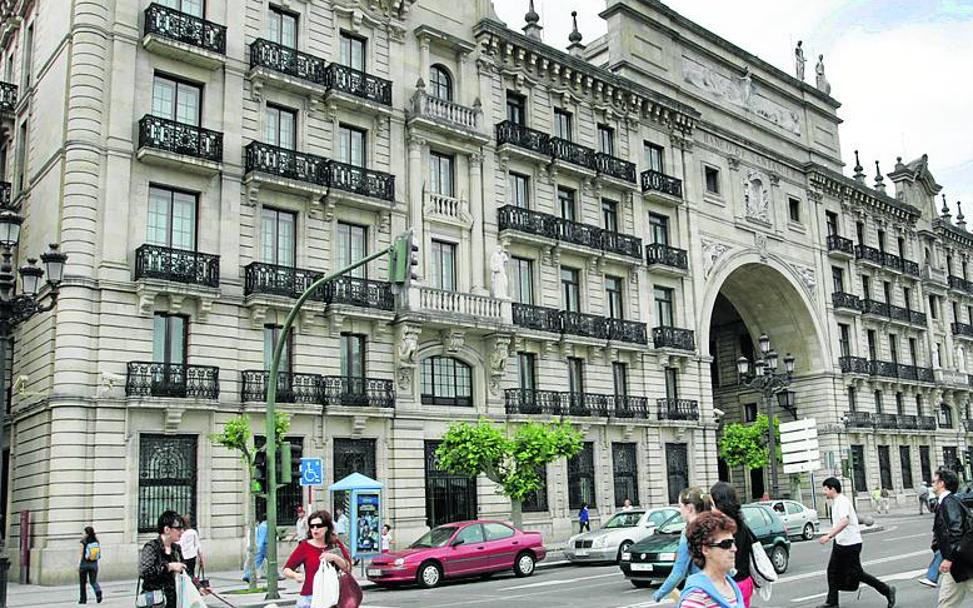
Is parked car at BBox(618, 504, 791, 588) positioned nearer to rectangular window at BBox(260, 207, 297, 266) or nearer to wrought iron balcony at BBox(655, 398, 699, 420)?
rectangular window at BBox(260, 207, 297, 266)

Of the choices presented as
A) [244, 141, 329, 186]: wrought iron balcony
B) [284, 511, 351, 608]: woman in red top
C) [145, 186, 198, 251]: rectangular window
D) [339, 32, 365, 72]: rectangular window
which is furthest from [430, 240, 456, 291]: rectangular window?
[284, 511, 351, 608]: woman in red top

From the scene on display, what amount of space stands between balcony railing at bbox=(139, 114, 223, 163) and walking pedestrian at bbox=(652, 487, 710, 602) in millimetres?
21325

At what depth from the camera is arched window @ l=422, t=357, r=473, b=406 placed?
31.7m

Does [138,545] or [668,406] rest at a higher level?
[668,406]

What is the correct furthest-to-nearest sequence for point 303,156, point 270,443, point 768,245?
point 768,245 < point 303,156 < point 270,443

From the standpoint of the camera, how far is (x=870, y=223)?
5691 centimetres

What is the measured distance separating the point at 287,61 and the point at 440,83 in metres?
7.02

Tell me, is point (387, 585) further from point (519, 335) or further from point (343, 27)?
point (343, 27)

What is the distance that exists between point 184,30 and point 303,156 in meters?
4.87

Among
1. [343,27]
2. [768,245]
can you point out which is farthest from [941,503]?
[768,245]

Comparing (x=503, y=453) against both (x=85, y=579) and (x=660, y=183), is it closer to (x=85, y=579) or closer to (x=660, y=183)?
(x=85, y=579)

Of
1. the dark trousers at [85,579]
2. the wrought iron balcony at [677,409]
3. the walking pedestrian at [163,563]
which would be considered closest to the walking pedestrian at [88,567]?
the dark trousers at [85,579]

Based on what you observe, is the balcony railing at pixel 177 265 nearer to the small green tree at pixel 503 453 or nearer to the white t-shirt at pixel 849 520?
the small green tree at pixel 503 453

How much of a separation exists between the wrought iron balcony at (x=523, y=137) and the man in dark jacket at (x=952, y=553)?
88.0 feet
